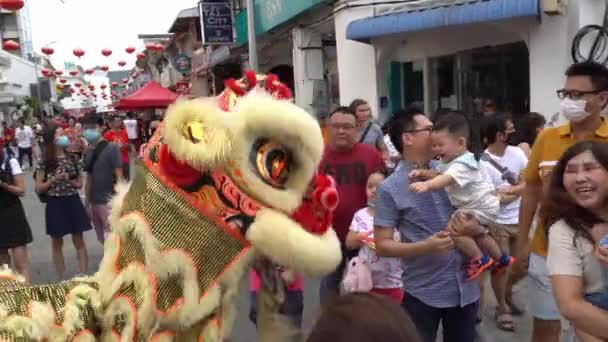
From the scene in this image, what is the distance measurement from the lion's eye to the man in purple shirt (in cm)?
145

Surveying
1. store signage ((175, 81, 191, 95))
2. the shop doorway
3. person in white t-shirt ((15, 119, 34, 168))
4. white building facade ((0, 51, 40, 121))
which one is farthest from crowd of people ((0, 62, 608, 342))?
white building facade ((0, 51, 40, 121))

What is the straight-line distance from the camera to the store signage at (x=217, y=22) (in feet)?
53.6

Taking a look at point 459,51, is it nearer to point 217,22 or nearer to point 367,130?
point 367,130

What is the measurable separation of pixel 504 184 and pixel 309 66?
9.24m

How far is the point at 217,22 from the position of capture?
16.6 meters

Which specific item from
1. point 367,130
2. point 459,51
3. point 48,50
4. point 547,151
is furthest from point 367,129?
point 48,50

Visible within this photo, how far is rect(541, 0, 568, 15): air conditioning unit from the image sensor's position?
25.8 ft

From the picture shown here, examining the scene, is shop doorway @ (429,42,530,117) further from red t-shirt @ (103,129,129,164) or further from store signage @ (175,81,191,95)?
red t-shirt @ (103,129,129,164)

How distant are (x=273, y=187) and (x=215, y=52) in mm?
22448

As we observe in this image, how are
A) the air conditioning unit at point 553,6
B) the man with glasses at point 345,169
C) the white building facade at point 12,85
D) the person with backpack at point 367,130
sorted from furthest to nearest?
the white building facade at point 12,85 → the air conditioning unit at point 553,6 → the person with backpack at point 367,130 → the man with glasses at point 345,169

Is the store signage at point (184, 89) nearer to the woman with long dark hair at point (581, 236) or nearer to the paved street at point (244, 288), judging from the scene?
the paved street at point (244, 288)

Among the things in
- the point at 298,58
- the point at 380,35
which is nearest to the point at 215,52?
the point at 298,58

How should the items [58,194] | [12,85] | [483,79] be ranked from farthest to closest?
[12,85], [483,79], [58,194]

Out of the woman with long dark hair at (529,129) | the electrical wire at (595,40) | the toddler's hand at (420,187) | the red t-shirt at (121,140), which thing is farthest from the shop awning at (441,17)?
the toddler's hand at (420,187)
